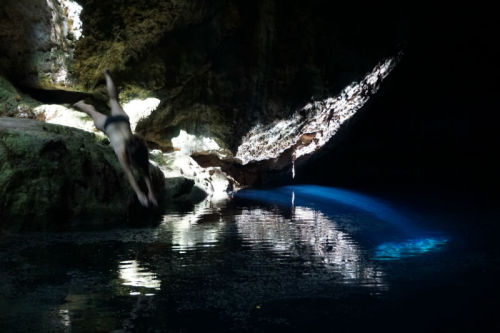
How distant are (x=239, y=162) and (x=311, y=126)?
2999 mm

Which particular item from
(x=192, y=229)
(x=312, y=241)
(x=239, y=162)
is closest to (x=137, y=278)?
(x=312, y=241)

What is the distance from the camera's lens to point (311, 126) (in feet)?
41.2

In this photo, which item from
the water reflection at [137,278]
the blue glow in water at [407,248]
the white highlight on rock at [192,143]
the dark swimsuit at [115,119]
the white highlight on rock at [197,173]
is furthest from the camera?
the white highlight on rock at [192,143]

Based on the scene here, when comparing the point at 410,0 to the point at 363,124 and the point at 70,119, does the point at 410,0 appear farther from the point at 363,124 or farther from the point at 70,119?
the point at 70,119

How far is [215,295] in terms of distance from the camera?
3178mm

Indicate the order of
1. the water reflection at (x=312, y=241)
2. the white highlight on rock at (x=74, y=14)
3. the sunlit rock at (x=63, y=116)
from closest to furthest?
the water reflection at (x=312, y=241)
the white highlight on rock at (x=74, y=14)
the sunlit rock at (x=63, y=116)

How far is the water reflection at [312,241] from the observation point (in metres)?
3.81

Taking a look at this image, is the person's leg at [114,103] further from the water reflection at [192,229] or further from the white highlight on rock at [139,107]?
the white highlight on rock at [139,107]

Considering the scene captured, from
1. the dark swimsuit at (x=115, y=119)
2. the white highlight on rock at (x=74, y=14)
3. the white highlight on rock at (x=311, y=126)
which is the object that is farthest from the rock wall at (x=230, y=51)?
the dark swimsuit at (x=115, y=119)

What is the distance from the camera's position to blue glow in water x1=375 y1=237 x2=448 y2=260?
14.5 feet

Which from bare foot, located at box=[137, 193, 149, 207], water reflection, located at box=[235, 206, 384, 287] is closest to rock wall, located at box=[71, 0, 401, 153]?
water reflection, located at box=[235, 206, 384, 287]

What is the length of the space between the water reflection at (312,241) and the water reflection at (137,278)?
1.44 meters

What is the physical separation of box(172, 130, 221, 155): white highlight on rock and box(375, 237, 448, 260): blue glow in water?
8.50 meters

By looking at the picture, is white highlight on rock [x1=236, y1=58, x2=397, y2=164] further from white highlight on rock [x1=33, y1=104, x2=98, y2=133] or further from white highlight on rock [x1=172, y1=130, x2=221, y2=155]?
white highlight on rock [x1=33, y1=104, x2=98, y2=133]
